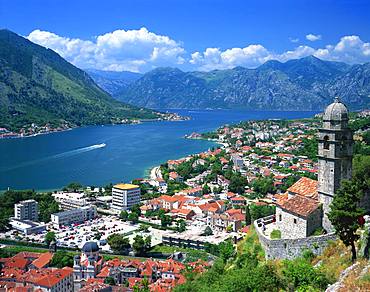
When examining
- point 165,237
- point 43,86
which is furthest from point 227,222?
point 43,86

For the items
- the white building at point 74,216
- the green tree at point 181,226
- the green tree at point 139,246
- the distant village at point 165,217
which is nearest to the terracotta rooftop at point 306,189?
the distant village at point 165,217

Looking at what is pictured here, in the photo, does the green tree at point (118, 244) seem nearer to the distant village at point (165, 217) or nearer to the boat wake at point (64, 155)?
the distant village at point (165, 217)

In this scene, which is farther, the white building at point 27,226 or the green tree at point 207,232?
the white building at point 27,226

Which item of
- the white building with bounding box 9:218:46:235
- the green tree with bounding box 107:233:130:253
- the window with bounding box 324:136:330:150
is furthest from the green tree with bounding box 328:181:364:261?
the white building with bounding box 9:218:46:235

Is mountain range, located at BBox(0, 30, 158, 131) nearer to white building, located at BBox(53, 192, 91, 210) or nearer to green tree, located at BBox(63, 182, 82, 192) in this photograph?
green tree, located at BBox(63, 182, 82, 192)

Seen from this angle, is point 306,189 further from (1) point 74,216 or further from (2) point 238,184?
(2) point 238,184

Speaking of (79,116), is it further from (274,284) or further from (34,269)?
(274,284)
